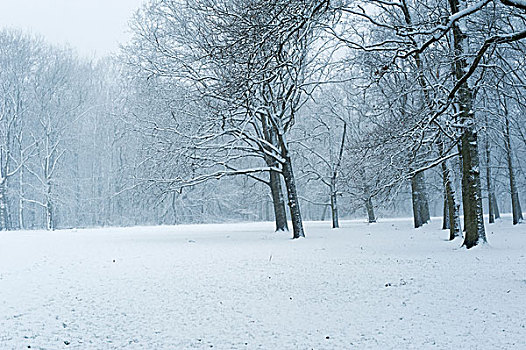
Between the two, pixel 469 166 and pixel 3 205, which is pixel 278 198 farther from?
pixel 3 205

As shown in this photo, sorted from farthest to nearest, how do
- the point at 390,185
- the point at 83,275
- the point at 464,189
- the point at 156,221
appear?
1. the point at 156,221
2. the point at 390,185
3. the point at 464,189
4. the point at 83,275

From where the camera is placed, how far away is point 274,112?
21219mm

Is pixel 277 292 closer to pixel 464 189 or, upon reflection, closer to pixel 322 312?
pixel 322 312

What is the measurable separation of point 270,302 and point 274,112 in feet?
46.7

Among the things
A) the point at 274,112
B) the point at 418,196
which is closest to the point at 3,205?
the point at 274,112

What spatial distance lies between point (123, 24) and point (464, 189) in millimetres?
16648

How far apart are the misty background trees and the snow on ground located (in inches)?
127

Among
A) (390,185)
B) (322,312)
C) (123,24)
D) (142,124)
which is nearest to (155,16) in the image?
(123,24)

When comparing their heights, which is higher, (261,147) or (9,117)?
(9,117)

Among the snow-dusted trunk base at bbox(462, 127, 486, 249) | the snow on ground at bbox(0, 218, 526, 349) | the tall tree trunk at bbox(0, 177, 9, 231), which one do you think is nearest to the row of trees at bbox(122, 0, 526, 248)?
the snow-dusted trunk base at bbox(462, 127, 486, 249)

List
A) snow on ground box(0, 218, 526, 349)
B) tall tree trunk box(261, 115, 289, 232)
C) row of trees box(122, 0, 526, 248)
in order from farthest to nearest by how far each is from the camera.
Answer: tall tree trunk box(261, 115, 289, 232), row of trees box(122, 0, 526, 248), snow on ground box(0, 218, 526, 349)

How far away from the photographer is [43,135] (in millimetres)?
39594

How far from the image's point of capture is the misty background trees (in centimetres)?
1010

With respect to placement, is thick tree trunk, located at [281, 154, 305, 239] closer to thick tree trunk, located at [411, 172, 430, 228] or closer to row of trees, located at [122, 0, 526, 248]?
row of trees, located at [122, 0, 526, 248]
